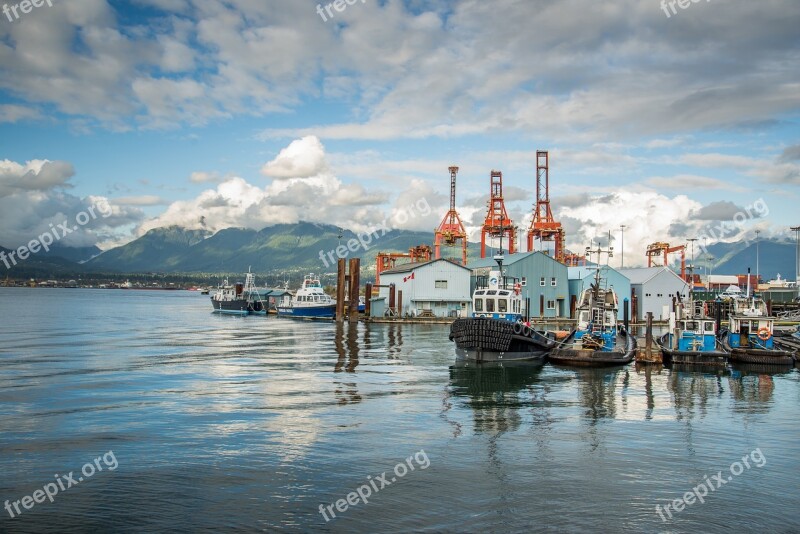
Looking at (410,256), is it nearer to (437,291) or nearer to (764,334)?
(437,291)

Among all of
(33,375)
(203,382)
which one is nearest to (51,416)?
(203,382)

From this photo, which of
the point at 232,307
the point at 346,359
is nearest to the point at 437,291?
the point at 346,359

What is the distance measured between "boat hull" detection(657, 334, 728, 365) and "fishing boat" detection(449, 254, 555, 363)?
6966 mm

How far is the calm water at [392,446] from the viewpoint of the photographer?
12.4m

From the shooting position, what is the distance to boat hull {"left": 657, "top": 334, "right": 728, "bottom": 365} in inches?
1425

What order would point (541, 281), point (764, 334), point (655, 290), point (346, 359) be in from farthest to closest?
point (655, 290)
point (541, 281)
point (764, 334)
point (346, 359)

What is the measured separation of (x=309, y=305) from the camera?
3268 inches

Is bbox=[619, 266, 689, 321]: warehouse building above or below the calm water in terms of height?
above

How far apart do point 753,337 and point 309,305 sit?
182 ft

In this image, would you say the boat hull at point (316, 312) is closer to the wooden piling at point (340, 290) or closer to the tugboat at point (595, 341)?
the wooden piling at point (340, 290)

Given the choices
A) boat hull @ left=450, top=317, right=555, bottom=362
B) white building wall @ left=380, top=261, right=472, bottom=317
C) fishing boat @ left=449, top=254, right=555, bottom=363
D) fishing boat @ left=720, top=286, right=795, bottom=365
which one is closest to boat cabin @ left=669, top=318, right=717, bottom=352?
fishing boat @ left=720, top=286, right=795, bottom=365

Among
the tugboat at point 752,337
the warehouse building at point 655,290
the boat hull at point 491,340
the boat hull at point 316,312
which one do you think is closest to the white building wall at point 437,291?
the boat hull at point 316,312

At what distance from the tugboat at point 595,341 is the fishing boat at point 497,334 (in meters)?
1.67

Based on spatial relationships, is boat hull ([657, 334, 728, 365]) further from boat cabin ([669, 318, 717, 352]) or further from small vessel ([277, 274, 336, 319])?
small vessel ([277, 274, 336, 319])
